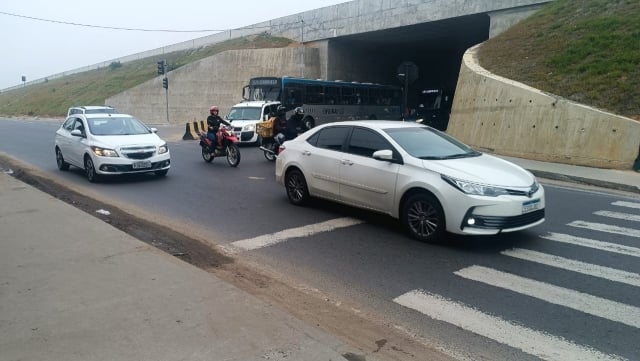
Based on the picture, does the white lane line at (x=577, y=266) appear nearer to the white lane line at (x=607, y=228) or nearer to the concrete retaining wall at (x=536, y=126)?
the white lane line at (x=607, y=228)

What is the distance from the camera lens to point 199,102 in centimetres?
4153

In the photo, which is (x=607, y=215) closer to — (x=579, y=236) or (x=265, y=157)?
(x=579, y=236)

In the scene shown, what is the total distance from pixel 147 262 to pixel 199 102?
37908 mm

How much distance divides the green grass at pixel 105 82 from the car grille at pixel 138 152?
103 feet

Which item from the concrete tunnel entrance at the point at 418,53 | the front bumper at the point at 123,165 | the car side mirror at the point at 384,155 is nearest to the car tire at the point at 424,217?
the car side mirror at the point at 384,155

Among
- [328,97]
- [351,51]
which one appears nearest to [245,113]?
[328,97]

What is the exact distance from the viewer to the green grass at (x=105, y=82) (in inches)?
1852

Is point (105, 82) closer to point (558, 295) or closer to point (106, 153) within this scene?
point (106, 153)

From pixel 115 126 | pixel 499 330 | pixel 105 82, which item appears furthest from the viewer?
pixel 105 82

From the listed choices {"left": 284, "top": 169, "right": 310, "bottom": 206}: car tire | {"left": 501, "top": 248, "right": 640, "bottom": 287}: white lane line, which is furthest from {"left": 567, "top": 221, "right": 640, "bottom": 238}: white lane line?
{"left": 284, "top": 169, "right": 310, "bottom": 206}: car tire

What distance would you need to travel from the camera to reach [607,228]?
7.45m

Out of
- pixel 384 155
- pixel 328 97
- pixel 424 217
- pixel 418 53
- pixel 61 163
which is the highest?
pixel 418 53

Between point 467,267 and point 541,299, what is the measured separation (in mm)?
1005

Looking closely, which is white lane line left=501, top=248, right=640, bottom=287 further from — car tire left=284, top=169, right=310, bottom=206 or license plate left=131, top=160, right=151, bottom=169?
license plate left=131, top=160, right=151, bottom=169
